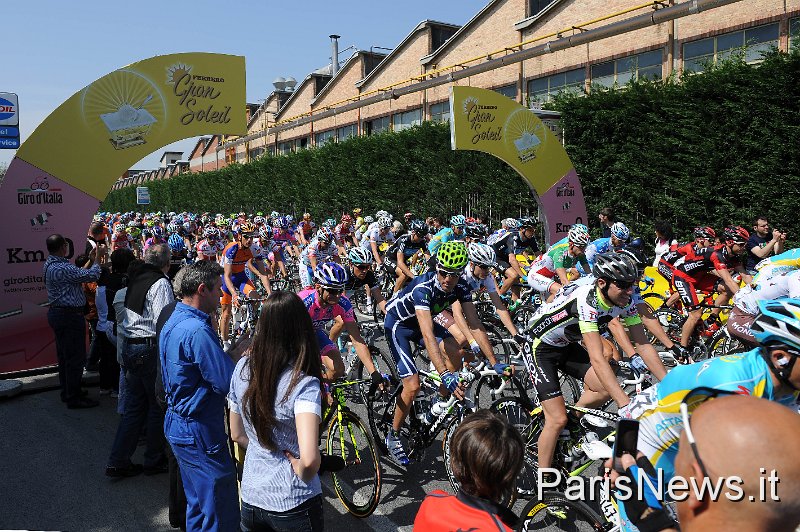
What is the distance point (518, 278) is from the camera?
35.6ft

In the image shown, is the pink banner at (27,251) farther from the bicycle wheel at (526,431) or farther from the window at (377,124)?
the window at (377,124)

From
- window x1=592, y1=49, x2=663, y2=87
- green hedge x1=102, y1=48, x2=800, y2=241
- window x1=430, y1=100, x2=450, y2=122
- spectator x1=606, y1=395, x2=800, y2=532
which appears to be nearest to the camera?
spectator x1=606, y1=395, x2=800, y2=532

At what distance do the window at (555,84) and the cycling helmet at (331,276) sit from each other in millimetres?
18575

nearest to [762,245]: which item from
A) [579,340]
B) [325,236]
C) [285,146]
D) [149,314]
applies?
[579,340]

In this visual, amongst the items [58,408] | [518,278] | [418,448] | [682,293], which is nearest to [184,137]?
[58,408]

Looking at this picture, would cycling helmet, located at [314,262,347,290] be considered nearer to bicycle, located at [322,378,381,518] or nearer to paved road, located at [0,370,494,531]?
bicycle, located at [322,378,381,518]

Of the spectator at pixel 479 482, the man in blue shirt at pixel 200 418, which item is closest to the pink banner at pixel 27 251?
the man in blue shirt at pixel 200 418

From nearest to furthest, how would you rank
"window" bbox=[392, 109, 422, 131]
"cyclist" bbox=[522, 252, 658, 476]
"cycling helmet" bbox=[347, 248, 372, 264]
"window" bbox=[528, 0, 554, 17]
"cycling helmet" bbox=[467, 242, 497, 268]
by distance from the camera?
"cyclist" bbox=[522, 252, 658, 476]
"cycling helmet" bbox=[467, 242, 497, 268]
"cycling helmet" bbox=[347, 248, 372, 264]
"window" bbox=[528, 0, 554, 17]
"window" bbox=[392, 109, 422, 131]

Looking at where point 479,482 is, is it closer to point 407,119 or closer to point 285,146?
point 407,119

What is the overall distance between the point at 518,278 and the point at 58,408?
7.56 m

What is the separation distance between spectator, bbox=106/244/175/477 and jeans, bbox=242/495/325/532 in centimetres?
300

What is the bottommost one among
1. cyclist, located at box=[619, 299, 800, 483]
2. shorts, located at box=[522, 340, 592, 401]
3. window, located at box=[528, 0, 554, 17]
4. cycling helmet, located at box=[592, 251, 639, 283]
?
shorts, located at box=[522, 340, 592, 401]

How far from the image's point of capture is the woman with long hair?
2629 millimetres

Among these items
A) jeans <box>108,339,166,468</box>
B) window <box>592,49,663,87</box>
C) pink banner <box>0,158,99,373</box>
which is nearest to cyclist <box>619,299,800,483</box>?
jeans <box>108,339,166,468</box>
